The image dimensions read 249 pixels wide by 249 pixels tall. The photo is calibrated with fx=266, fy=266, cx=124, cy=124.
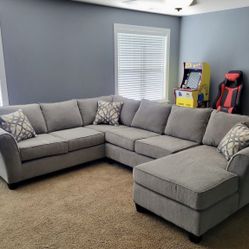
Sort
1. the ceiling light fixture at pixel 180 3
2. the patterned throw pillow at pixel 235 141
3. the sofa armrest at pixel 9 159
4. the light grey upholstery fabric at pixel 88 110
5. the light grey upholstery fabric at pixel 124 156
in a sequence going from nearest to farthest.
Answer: the patterned throw pillow at pixel 235 141, the sofa armrest at pixel 9 159, the light grey upholstery fabric at pixel 124 156, the light grey upholstery fabric at pixel 88 110, the ceiling light fixture at pixel 180 3

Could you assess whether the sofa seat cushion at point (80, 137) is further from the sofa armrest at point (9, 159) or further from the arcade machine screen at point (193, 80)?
the arcade machine screen at point (193, 80)

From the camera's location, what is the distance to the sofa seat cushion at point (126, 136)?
3.48 meters

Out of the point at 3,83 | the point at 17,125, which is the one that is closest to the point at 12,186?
the point at 17,125

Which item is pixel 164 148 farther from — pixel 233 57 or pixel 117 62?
pixel 233 57

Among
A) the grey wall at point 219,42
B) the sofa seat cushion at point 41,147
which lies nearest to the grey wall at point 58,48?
the sofa seat cushion at point 41,147

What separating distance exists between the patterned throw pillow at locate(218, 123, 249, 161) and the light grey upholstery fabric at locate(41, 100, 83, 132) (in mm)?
2257

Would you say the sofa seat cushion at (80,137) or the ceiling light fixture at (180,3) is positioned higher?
the ceiling light fixture at (180,3)

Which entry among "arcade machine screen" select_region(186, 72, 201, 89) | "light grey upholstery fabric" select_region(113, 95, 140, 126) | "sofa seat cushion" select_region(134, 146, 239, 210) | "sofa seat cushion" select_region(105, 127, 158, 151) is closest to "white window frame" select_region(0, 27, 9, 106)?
"sofa seat cushion" select_region(105, 127, 158, 151)

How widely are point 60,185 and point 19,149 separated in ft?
2.10

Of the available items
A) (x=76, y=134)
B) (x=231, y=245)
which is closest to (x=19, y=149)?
(x=76, y=134)

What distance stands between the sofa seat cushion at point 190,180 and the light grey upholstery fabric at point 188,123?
0.66 meters

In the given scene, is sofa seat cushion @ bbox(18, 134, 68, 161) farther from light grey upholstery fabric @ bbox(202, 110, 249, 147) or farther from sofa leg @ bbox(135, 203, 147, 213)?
light grey upholstery fabric @ bbox(202, 110, 249, 147)

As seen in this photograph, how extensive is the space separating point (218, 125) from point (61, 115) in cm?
225

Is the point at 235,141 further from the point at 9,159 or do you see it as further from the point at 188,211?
the point at 9,159
